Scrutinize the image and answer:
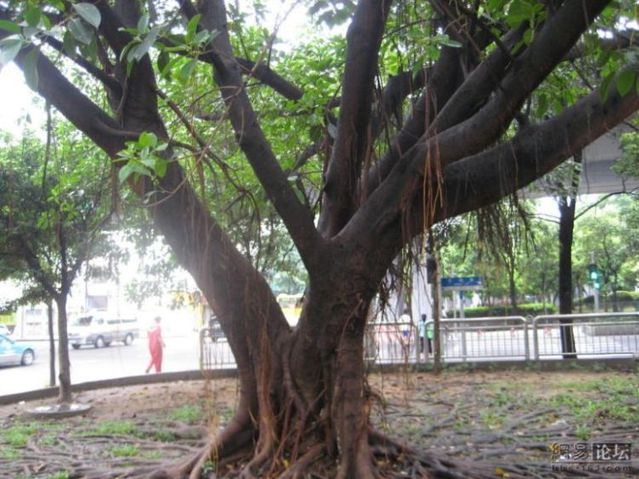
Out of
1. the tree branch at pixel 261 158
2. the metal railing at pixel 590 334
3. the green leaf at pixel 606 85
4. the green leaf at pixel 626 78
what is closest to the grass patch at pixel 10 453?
the tree branch at pixel 261 158

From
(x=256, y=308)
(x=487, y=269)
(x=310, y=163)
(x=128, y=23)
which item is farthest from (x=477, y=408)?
(x=128, y=23)

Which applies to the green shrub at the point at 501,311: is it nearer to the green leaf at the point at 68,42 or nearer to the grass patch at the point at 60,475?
the grass patch at the point at 60,475

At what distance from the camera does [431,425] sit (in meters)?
7.87

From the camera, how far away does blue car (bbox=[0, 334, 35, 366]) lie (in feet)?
67.7

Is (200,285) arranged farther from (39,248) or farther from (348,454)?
(39,248)

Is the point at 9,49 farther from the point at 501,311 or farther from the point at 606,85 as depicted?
the point at 501,311

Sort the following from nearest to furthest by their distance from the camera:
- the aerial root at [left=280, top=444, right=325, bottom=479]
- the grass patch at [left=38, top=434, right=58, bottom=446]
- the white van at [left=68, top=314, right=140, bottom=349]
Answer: the aerial root at [left=280, top=444, right=325, bottom=479] < the grass patch at [left=38, top=434, right=58, bottom=446] < the white van at [left=68, top=314, right=140, bottom=349]

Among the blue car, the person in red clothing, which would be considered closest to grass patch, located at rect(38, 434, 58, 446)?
the person in red clothing

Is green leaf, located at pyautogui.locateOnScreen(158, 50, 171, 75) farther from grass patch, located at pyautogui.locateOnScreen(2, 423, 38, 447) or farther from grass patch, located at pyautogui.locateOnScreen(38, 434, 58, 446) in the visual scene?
grass patch, located at pyautogui.locateOnScreen(2, 423, 38, 447)

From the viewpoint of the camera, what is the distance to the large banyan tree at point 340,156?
438 cm

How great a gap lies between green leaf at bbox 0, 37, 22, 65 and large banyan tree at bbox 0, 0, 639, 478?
82 cm

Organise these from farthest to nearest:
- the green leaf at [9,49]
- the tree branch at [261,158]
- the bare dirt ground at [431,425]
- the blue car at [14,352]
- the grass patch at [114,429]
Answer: the blue car at [14,352] < the grass patch at [114,429] < the bare dirt ground at [431,425] < the tree branch at [261,158] < the green leaf at [9,49]

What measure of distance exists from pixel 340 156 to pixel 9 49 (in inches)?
99.7

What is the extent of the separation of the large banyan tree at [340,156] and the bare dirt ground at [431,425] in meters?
0.56
